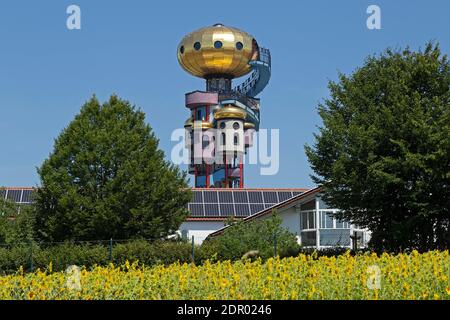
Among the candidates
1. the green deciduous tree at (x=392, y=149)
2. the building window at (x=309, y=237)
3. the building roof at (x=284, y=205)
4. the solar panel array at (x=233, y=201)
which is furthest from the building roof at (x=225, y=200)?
the green deciduous tree at (x=392, y=149)

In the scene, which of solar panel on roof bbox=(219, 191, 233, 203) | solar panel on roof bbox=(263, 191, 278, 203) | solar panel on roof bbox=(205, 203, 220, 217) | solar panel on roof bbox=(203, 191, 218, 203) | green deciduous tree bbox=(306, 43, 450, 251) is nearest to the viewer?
green deciduous tree bbox=(306, 43, 450, 251)

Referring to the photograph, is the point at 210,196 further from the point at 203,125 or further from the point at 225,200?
the point at 203,125

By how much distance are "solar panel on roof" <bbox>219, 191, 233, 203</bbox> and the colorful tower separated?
28846mm

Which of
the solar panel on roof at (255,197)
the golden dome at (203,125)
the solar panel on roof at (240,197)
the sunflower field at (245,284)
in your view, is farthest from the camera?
the golden dome at (203,125)

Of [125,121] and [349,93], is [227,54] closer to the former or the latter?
[125,121]

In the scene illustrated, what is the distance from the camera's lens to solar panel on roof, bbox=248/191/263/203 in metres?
62.6

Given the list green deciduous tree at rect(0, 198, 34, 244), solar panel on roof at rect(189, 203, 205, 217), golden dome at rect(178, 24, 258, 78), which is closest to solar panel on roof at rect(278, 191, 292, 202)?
solar panel on roof at rect(189, 203, 205, 217)

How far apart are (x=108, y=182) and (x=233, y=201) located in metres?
20.1

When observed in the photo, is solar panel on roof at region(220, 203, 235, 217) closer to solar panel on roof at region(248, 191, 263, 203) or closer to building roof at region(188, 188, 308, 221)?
building roof at region(188, 188, 308, 221)

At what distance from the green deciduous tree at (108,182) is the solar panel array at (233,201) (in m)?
14.3

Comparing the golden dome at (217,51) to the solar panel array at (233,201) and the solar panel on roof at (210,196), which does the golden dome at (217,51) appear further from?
the solar panel on roof at (210,196)

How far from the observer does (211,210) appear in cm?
6088

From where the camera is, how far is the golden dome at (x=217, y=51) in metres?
91.5
